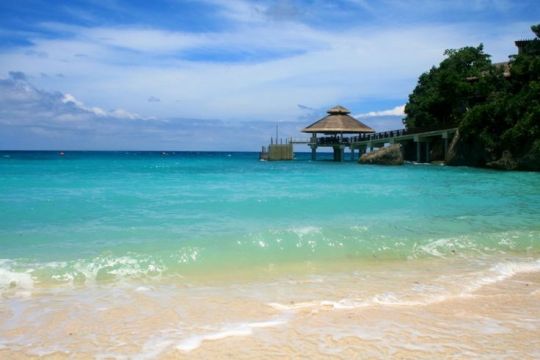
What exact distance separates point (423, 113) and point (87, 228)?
39620 mm

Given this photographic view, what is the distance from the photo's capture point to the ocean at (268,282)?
4.19 meters

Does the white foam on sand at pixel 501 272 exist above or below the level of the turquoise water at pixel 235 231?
below

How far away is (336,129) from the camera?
48.2 m

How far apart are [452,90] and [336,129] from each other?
493 inches

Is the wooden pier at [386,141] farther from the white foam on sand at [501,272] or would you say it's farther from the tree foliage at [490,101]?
the white foam on sand at [501,272]

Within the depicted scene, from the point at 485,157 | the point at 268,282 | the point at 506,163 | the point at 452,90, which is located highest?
the point at 452,90

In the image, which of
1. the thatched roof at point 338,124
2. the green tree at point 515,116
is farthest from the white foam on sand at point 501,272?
the thatched roof at point 338,124

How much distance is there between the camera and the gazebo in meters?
48.7

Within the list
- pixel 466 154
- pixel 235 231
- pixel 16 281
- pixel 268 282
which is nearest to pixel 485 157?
pixel 466 154

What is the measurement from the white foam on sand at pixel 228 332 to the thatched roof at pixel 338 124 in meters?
44.4

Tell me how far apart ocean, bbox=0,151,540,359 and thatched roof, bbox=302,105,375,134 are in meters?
35.7

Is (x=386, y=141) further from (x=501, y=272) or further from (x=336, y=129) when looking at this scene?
(x=501, y=272)

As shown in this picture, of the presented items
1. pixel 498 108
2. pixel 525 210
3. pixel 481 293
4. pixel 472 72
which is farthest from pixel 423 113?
pixel 481 293

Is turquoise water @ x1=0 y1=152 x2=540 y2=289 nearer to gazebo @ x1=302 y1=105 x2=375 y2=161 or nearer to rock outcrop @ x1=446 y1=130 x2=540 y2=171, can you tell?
rock outcrop @ x1=446 y1=130 x2=540 y2=171
